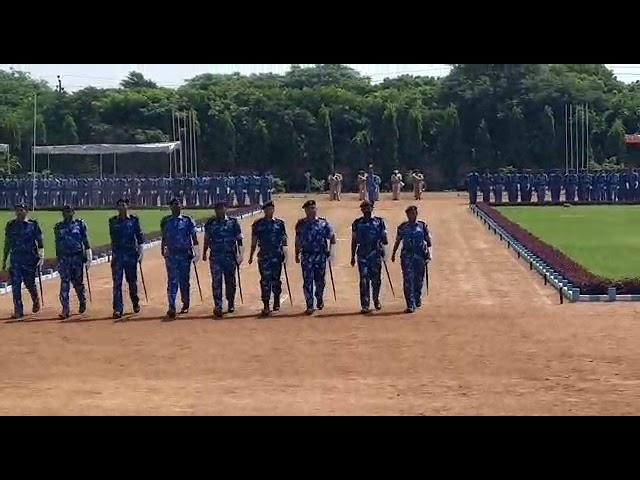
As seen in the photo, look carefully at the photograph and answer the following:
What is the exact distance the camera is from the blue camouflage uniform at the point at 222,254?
1647cm

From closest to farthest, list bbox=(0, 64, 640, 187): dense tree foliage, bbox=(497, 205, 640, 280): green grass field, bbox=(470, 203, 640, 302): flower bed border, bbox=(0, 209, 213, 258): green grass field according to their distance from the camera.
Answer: bbox=(470, 203, 640, 302): flower bed border < bbox=(497, 205, 640, 280): green grass field < bbox=(0, 209, 213, 258): green grass field < bbox=(0, 64, 640, 187): dense tree foliage

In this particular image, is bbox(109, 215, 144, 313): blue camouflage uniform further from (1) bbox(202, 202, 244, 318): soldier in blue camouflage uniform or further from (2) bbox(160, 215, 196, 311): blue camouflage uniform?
(1) bbox(202, 202, 244, 318): soldier in blue camouflage uniform

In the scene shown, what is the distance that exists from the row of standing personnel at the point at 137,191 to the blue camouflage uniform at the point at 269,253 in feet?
106

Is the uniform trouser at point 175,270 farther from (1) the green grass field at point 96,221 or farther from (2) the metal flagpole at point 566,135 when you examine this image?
(2) the metal flagpole at point 566,135

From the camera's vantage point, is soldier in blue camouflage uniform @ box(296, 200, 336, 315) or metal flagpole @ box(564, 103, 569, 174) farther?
metal flagpole @ box(564, 103, 569, 174)

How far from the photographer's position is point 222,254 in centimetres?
1650

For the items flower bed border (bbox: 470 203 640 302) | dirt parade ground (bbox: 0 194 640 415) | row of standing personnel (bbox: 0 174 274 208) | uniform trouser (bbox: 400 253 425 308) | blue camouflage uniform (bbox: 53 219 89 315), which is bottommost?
dirt parade ground (bbox: 0 194 640 415)

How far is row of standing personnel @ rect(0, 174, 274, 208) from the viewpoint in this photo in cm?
4903

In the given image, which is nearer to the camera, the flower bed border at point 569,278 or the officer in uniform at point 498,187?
the flower bed border at point 569,278

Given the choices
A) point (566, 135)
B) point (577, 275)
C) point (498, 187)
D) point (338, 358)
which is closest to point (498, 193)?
point (498, 187)

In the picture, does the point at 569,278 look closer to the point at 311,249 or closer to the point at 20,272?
the point at 311,249

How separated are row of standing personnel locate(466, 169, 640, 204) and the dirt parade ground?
29631 millimetres

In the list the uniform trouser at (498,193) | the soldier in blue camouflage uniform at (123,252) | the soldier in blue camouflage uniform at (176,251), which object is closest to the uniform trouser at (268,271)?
the soldier in blue camouflage uniform at (176,251)

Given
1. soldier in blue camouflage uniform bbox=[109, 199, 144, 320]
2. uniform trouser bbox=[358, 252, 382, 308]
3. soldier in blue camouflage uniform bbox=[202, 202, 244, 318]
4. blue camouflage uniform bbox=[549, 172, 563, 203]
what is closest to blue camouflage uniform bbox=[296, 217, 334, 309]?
uniform trouser bbox=[358, 252, 382, 308]
